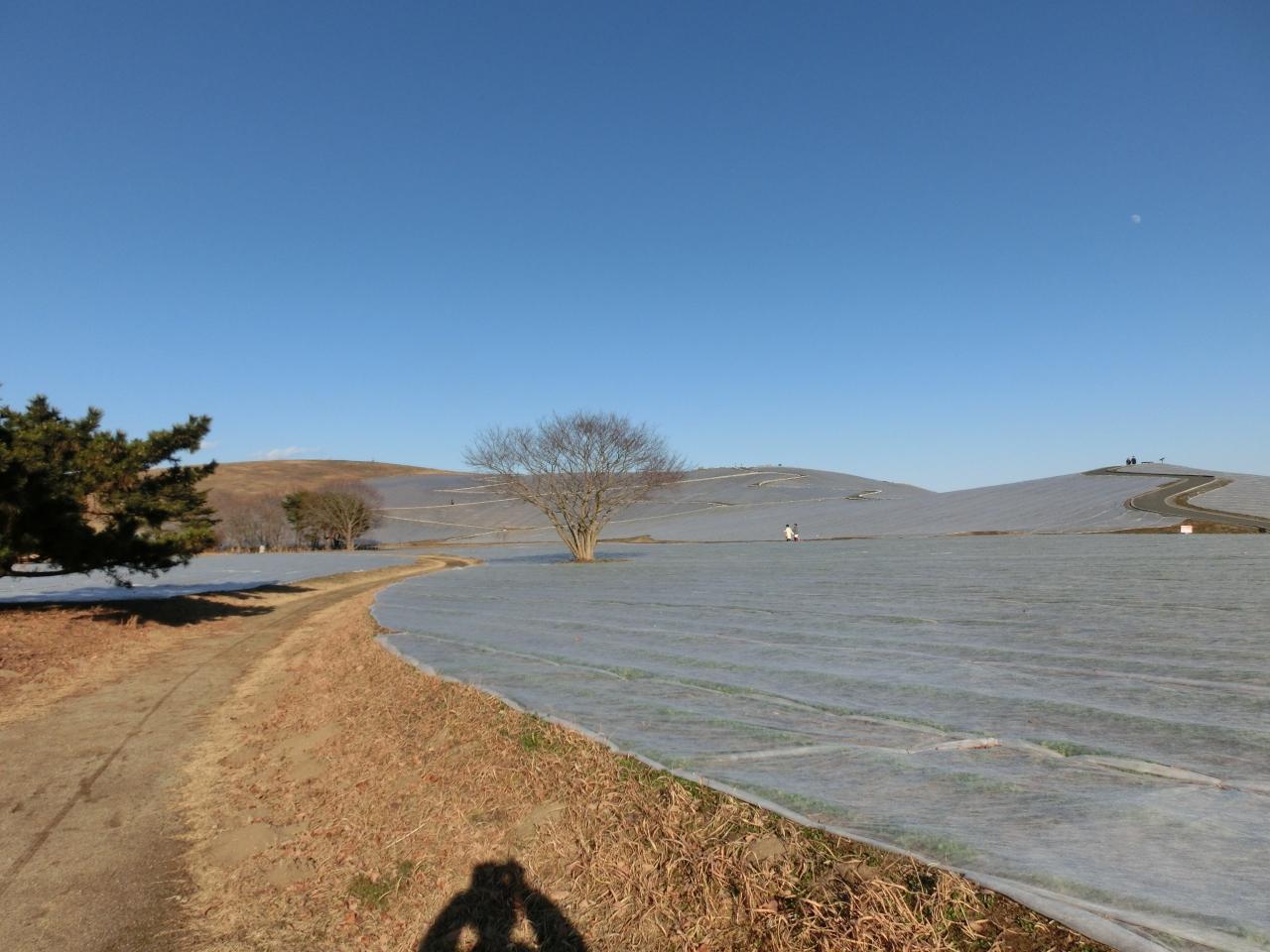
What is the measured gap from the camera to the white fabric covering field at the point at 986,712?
3.25 metres

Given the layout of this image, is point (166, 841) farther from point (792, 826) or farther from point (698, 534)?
point (698, 534)

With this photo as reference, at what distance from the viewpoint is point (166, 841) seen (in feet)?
20.3

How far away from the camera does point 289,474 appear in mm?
124875

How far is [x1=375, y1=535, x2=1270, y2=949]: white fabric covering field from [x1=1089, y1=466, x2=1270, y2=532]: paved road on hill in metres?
23.6

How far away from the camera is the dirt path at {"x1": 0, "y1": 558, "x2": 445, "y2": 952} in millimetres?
4945

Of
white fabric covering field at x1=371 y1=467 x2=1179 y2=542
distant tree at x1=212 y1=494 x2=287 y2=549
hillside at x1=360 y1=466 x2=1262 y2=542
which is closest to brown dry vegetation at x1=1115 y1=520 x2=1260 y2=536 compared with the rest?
hillside at x1=360 y1=466 x2=1262 y2=542

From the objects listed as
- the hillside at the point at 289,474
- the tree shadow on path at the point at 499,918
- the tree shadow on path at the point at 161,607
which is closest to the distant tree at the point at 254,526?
the hillside at the point at 289,474

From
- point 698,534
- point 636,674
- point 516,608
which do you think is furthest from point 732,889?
point 698,534

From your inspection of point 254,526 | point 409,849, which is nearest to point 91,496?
point 409,849

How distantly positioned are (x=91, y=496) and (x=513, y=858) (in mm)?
17561

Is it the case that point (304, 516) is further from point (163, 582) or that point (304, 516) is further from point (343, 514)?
point (163, 582)

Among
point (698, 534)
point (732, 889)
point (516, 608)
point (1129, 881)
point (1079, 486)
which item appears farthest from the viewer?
point (698, 534)

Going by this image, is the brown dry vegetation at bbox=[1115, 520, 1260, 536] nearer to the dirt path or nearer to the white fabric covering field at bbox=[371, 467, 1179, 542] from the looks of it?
the white fabric covering field at bbox=[371, 467, 1179, 542]

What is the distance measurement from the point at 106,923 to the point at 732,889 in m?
4.40
